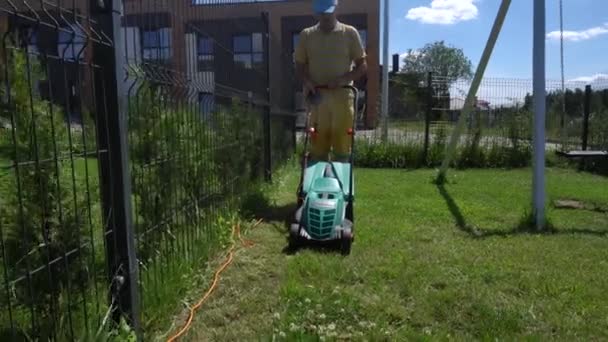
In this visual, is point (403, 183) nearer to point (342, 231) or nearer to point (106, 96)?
point (342, 231)

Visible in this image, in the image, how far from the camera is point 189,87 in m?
3.70

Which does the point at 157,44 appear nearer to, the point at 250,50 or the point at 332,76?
the point at 332,76

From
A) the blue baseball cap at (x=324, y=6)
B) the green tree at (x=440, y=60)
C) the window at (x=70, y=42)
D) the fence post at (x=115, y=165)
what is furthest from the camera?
the green tree at (x=440, y=60)

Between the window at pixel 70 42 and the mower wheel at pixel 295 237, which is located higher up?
the window at pixel 70 42

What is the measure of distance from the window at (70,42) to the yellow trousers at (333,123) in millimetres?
3270

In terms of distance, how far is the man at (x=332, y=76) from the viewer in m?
5.20

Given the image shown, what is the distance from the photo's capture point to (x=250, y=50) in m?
7.02

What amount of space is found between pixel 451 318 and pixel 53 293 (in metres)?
1.97

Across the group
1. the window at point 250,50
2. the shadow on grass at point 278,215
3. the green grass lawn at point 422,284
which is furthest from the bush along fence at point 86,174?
the window at point 250,50

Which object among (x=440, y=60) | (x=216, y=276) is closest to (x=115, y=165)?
(x=216, y=276)

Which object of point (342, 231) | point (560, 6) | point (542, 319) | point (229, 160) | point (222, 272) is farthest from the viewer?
point (560, 6)

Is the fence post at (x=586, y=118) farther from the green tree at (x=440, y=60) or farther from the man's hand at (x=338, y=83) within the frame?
the green tree at (x=440, y=60)

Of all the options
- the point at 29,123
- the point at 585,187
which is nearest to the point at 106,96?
the point at 29,123

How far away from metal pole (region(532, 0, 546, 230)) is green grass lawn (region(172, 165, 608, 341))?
0.29m
